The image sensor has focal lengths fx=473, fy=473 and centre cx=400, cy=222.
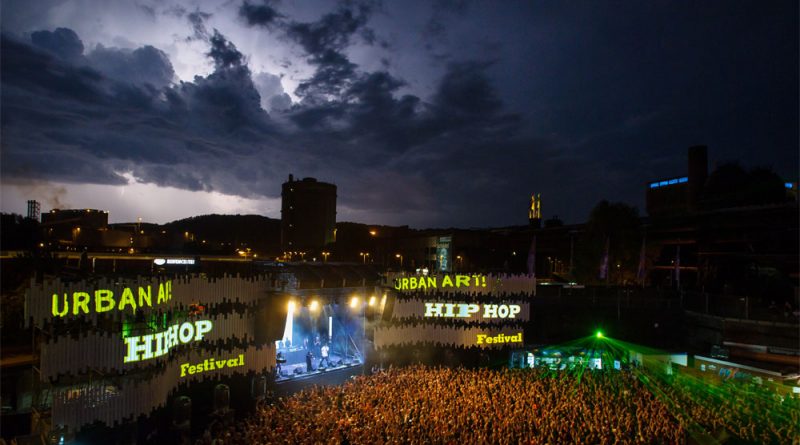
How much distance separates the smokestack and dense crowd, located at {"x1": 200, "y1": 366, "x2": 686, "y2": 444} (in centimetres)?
4590

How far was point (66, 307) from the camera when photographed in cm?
1182

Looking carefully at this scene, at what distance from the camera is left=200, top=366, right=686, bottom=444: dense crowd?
1315cm

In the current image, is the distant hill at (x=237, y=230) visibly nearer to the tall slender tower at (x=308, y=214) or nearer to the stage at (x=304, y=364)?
the tall slender tower at (x=308, y=214)

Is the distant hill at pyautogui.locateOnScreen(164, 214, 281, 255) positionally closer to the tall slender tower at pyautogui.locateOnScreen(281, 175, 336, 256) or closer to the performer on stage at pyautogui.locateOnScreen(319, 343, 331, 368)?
the tall slender tower at pyautogui.locateOnScreen(281, 175, 336, 256)

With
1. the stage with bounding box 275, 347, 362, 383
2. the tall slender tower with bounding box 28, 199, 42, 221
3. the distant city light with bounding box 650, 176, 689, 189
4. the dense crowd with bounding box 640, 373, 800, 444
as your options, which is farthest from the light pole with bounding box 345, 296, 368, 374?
the distant city light with bounding box 650, 176, 689, 189

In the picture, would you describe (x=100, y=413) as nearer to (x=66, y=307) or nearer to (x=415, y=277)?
(x=66, y=307)

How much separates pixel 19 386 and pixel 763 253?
152 feet

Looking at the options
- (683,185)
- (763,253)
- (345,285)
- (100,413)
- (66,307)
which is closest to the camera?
(66,307)

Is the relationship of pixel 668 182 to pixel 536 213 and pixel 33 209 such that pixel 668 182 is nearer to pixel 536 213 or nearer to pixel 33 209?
pixel 536 213

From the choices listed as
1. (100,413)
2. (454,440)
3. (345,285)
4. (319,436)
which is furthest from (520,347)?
(100,413)

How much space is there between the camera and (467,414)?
14.8 meters

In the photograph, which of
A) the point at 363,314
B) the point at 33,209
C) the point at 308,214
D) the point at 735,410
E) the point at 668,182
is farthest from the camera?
the point at 308,214

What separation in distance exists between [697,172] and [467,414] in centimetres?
5462

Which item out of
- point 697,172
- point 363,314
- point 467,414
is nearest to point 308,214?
point 697,172
